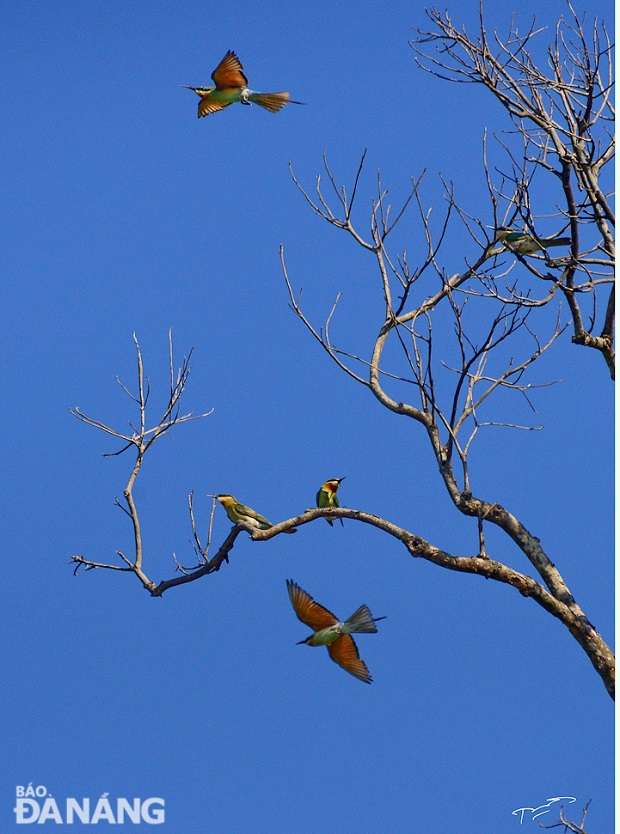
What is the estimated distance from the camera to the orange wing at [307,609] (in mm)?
6105

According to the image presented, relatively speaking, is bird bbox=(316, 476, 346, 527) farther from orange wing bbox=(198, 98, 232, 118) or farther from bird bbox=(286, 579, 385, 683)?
orange wing bbox=(198, 98, 232, 118)

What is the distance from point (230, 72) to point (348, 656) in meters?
4.12

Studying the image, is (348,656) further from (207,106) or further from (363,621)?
(207,106)

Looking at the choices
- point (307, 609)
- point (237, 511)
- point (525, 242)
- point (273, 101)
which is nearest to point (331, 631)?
point (307, 609)

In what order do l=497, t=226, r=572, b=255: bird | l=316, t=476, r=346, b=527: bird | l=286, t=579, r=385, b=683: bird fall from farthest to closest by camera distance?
l=316, t=476, r=346, b=527: bird < l=286, t=579, r=385, b=683: bird < l=497, t=226, r=572, b=255: bird

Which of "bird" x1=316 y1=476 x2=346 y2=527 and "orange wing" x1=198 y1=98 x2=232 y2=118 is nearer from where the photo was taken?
"orange wing" x1=198 y1=98 x2=232 y2=118

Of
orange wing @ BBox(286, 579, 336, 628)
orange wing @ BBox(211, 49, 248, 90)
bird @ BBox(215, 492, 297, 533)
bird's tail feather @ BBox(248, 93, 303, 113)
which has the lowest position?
orange wing @ BBox(286, 579, 336, 628)

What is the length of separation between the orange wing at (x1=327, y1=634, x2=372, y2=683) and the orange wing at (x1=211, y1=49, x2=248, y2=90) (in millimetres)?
3921

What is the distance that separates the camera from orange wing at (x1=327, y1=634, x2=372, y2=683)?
6062mm

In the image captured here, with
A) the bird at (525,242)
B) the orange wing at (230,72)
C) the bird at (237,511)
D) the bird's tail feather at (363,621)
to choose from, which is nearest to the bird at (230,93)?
the orange wing at (230,72)

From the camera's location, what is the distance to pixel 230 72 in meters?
6.73

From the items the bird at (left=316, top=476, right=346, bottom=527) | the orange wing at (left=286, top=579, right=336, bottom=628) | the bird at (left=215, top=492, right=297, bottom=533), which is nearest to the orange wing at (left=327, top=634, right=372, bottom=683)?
the orange wing at (left=286, top=579, right=336, bottom=628)

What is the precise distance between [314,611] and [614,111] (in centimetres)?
346

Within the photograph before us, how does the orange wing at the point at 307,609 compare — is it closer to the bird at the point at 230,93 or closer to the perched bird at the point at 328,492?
the perched bird at the point at 328,492
